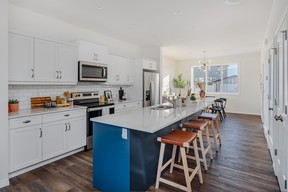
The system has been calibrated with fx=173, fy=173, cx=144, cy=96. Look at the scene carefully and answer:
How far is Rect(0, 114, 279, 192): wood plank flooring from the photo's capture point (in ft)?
7.27

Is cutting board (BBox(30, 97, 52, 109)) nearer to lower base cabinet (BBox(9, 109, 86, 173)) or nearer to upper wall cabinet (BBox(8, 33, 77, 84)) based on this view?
upper wall cabinet (BBox(8, 33, 77, 84))

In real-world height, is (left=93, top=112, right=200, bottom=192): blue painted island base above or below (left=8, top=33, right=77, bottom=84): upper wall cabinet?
below

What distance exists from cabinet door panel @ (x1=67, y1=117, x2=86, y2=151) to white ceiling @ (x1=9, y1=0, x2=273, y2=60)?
2079mm

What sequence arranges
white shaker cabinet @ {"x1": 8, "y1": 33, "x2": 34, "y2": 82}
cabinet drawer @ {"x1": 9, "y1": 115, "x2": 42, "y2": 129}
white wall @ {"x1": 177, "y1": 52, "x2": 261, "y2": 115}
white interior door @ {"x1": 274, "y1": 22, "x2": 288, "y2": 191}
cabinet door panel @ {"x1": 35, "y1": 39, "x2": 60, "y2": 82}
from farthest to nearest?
white wall @ {"x1": 177, "y1": 52, "x2": 261, "y2": 115}
cabinet door panel @ {"x1": 35, "y1": 39, "x2": 60, "y2": 82}
white shaker cabinet @ {"x1": 8, "y1": 33, "x2": 34, "y2": 82}
cabinet drawer @ {"x1": 9, "y1": 115, "x2": 42, "y2": 129}
white interior door @ {"x1": 274, "y1": 22, "x2": 288, "y2": 191}

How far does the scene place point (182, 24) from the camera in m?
→ 3.96

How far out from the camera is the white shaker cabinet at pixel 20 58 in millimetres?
2637

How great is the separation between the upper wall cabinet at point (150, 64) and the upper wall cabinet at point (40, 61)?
2260mm

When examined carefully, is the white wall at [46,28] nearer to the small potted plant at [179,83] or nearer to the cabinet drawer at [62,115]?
the cabinet drawer at [62,115]

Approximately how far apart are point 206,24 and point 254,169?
10.1 feet

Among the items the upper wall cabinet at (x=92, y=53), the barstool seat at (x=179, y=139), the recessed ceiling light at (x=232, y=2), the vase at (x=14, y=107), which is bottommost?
the barstool seat at (x=179, y=139)

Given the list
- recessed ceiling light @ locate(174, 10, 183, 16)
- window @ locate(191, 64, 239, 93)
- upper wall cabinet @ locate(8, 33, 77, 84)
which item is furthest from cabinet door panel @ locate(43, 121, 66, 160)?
window @ locate(191, 64, 239, 93)

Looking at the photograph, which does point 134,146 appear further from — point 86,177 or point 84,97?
point 84,97

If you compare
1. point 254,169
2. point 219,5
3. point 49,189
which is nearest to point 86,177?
point 49,189

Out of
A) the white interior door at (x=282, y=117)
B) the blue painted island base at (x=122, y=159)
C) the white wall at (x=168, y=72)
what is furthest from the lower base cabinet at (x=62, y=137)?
the white wall at (x=168, y=72)
